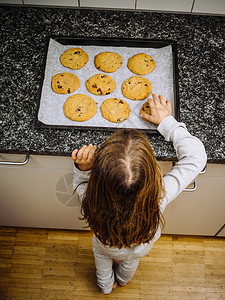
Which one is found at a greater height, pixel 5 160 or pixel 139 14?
pixel 139 14

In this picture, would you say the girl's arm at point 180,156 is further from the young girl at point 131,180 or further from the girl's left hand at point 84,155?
the girl's left hand at point 84,155

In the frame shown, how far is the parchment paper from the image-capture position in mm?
945

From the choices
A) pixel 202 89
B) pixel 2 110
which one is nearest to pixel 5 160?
pixel 2 110

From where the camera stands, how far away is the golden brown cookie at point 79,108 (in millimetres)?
941

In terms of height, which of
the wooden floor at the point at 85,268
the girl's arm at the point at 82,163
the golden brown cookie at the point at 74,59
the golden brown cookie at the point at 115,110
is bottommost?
the wooden floor at the point at 85,268

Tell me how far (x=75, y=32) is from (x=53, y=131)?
0.45m

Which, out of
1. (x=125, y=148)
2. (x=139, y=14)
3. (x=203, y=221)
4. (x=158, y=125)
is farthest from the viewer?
(x=203, y=221)

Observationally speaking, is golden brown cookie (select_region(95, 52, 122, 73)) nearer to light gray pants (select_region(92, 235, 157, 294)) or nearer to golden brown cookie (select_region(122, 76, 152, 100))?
golden brown cookie (select_region(122, 76, 152, 100))

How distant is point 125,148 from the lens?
2.08ft

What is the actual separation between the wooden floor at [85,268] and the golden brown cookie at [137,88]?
0.87m

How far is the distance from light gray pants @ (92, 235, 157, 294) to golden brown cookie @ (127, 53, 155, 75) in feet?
2.06

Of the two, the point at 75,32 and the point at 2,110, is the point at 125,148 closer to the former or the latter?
the point at 2,110

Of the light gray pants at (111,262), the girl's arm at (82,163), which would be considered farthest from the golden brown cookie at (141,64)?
the light gray pants at (111,262)

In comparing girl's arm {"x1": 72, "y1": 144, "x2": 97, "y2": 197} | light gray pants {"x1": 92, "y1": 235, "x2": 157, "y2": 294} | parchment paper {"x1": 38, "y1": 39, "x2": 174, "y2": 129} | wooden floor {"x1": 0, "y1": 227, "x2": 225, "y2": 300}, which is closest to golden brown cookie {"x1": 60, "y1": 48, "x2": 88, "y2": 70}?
parchment paper {"x1": 38, "y1": 39, "x2": 174, "y2": 129}
